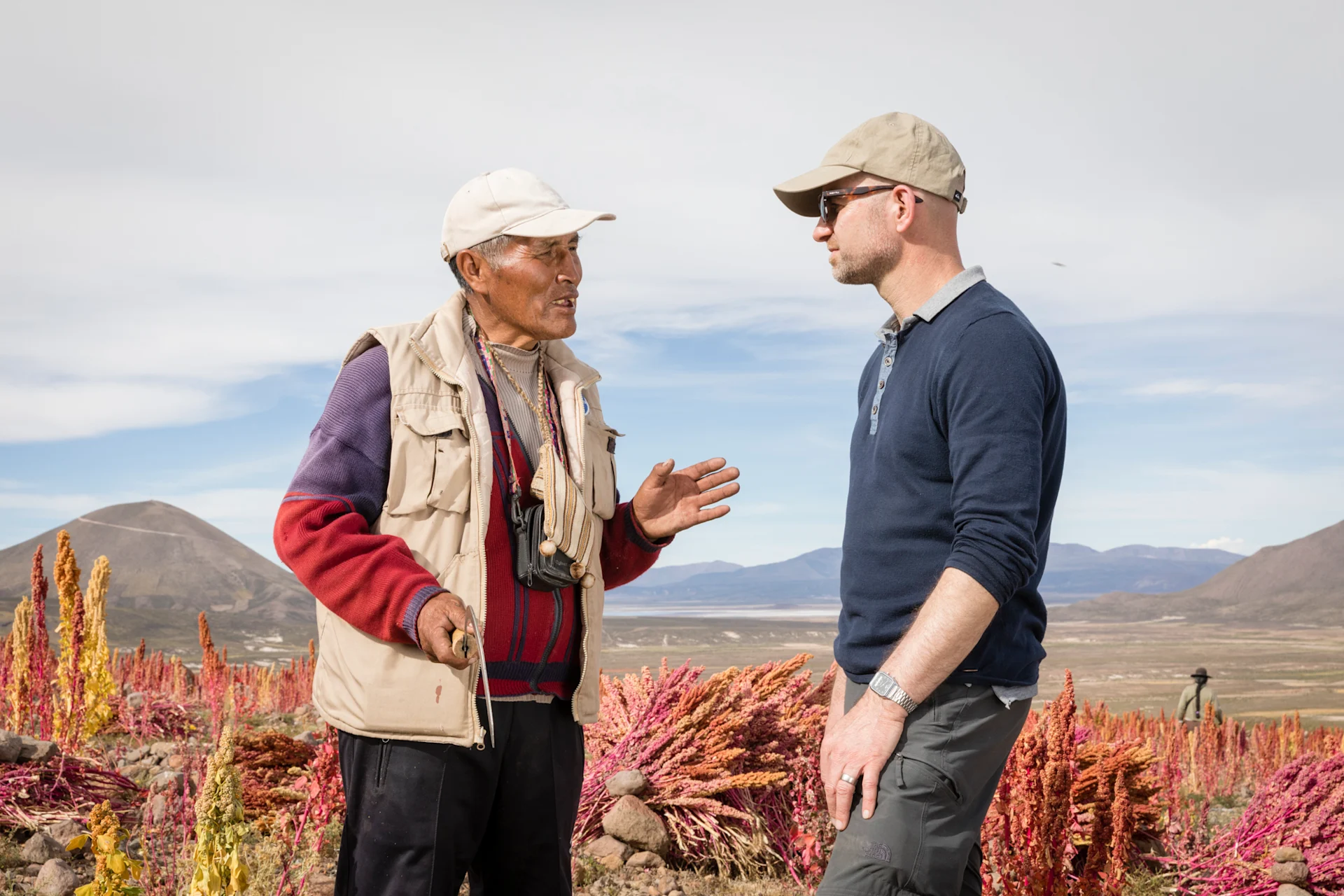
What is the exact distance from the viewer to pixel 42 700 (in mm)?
Answer: 6598

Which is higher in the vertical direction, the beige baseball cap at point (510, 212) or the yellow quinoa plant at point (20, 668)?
the beige baseball cap at point (510, 212)

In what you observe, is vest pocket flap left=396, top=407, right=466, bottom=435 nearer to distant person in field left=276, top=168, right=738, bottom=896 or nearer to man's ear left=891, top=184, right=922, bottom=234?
distant person in field left=276, top=168, right=738, bottom=896

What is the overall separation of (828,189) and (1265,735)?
1307 cm

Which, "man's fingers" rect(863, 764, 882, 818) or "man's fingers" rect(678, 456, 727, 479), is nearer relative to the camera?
"man's fingers" rect(863, 764, 882, 818)

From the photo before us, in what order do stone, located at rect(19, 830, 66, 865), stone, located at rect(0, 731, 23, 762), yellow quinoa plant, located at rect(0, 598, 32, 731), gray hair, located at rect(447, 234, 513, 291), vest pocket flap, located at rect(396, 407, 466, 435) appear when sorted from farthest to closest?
1. yellow quinoa plant, located at rect(0, 598, 32, 731)
2. stone, located at rect(0, 731, 23, 762)
3. stone, located at rect(19, 830, 66, 865)
4. gray hair, located at rect(447, 234, 513, 291)
5. vest pocket flap, located at rect(396, 407, 466, 435)

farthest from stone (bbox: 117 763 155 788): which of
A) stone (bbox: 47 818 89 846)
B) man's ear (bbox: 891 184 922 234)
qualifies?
man's ear (bbox: 891 184 922 234)

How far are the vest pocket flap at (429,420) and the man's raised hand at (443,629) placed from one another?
15.8 inches

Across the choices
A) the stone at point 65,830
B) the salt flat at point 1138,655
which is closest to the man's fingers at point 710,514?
the stone at point 65,830

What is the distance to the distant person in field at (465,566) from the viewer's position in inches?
96.0

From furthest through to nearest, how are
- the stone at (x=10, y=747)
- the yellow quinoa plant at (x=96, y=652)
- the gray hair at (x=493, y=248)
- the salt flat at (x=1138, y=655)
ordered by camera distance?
1. the salt flat at (x=1138, y=655)
2. the yellow quinoa plant at (x=96, y=652)
3. the stone at (x=10, y=747)
4. the gray hair at (x=493, y=248)

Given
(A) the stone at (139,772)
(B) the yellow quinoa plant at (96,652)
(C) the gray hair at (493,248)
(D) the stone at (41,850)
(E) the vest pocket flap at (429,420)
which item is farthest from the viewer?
(B) the yellow quinoa plant at (96,652)

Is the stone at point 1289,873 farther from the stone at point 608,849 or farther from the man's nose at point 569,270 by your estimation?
the man's nose at point 569,270

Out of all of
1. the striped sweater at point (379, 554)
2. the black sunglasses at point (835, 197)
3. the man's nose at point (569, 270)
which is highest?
the black sunglasses at point (835, 197)

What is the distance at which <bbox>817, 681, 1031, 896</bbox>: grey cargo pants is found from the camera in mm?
2137
